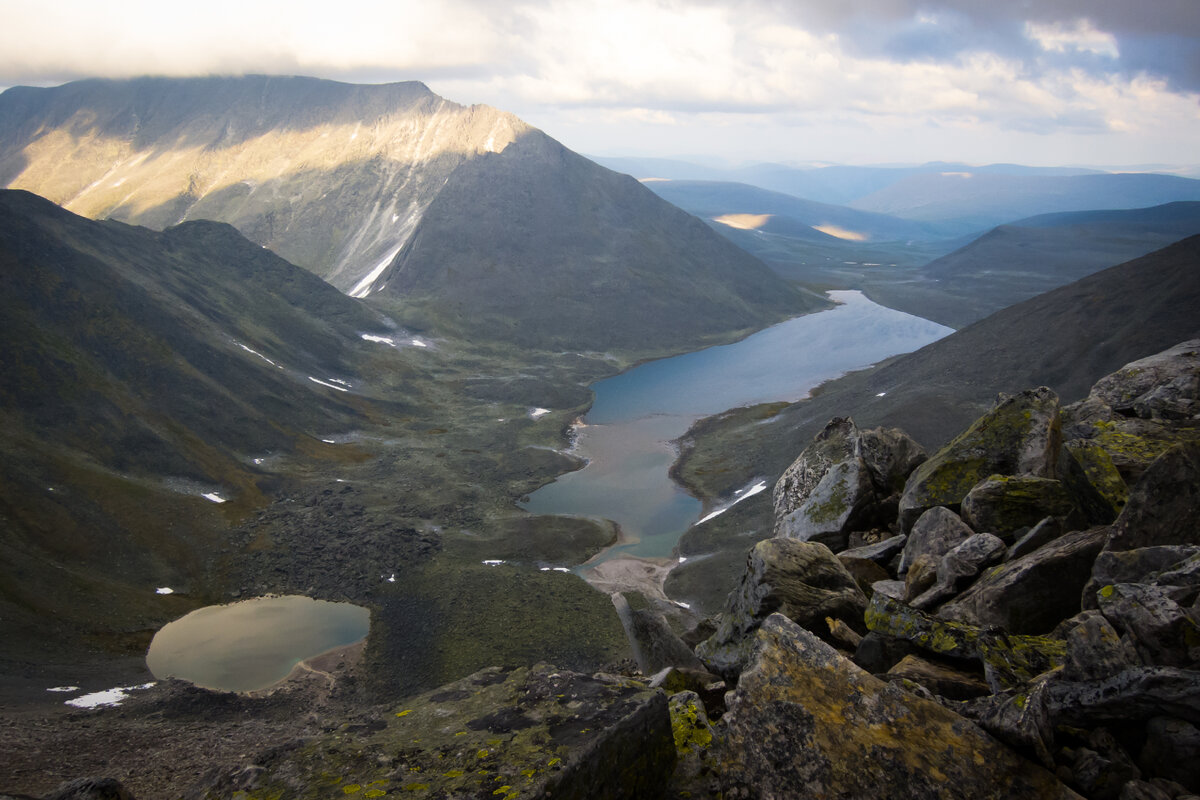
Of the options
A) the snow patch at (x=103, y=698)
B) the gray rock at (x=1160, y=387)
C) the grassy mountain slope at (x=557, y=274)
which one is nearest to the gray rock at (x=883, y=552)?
the gray rock at (x=1160, y=387)

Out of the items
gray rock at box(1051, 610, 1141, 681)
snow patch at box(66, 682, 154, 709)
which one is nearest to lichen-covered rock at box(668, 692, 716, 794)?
gray rock at box(1051, 610, 1141, 681)

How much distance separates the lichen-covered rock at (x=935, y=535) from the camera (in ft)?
39.8

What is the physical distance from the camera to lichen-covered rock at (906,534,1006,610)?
10.8 meters

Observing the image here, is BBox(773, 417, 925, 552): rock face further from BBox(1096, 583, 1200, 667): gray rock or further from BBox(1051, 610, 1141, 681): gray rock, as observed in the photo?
BBox(1096, 583, 1200, 667): gray rock

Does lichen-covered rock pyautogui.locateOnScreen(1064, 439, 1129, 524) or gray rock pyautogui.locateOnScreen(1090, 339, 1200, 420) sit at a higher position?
gray rock pyautogui.locateOnScreen(1090, 339, 1200, 420)

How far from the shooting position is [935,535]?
12.5 meters

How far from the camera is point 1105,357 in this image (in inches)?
2835

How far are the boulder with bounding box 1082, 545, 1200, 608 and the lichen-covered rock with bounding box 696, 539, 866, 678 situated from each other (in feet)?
11.4

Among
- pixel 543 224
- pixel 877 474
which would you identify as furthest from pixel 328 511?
pixel 543 224

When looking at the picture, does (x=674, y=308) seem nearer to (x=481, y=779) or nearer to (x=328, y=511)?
(x=328, y=511)

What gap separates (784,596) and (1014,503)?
4419 millimetres

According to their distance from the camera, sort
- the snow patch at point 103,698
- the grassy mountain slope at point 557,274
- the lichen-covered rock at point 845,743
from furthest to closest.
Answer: the grassy mountain slope at point 557,274 → the snow patch at point 103,698 → the lichen-covered rock at point 845,743

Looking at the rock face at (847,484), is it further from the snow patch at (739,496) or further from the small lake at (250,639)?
the snow patch at (739,496)

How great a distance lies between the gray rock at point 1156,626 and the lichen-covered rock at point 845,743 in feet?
5.43
